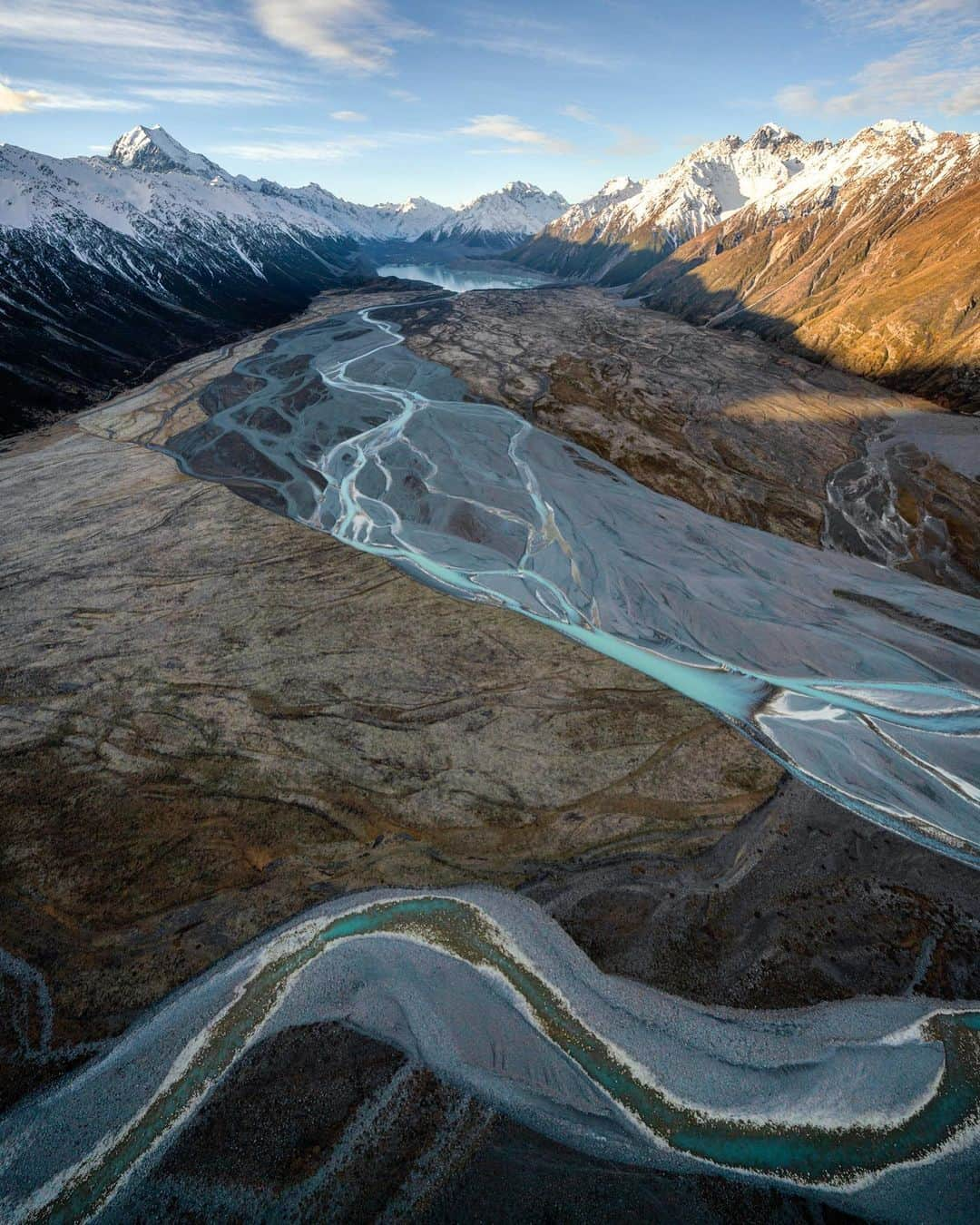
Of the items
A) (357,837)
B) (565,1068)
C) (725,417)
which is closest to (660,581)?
(357,837)

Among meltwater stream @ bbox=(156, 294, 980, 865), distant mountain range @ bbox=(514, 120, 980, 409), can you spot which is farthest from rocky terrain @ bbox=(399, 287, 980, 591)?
distant mountain range @ bbox=(514, 120, 980, 409)

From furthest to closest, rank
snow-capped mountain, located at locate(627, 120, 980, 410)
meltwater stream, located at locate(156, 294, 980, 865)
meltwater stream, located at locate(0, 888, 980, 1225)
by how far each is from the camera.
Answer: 1. snow-capped mountain, located at locate(627, 120, 980, 410)
2. meltwater stream, located at locate(156, 294, 980, 865)
3. meltwater stream, located at locate(0, 888, 980, 1225)

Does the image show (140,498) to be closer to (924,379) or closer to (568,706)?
(568,706)

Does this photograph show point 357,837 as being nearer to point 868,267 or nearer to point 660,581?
point 660,581

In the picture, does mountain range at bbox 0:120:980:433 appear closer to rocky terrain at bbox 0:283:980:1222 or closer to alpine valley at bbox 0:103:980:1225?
alpine valley at bbox 0:103:980:1225

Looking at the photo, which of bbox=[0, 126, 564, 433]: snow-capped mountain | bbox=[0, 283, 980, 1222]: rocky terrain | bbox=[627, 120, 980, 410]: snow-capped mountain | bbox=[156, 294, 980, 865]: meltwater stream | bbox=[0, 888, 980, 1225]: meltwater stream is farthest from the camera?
bbox=[0, 126, 564, 433]: snow-capped mountain

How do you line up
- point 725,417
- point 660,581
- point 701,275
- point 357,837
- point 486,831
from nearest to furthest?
1. point 357,837
2. point 486,831
3. point 660,581
4. point 725,417
5. point 701,275

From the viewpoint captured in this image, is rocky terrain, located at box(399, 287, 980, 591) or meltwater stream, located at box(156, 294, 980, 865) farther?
rocky terrain, located at box(399, 287, 980, 591)
